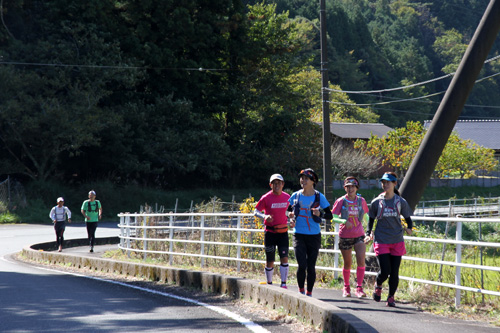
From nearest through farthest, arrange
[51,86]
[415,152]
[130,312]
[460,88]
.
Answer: [130,312]
[460,88]
[51,86]
[415,152]

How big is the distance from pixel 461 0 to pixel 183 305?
440 ft

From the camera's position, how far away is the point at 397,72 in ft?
330

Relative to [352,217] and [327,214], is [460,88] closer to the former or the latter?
[352,217]

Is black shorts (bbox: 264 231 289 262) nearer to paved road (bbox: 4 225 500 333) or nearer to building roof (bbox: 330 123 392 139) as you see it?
paved road (bbox: 4 225 500 333)

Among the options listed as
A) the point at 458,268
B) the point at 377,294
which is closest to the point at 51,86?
the point at 377,294

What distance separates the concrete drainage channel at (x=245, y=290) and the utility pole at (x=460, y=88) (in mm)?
3309

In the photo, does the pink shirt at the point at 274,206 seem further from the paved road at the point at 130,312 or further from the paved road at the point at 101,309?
the paved road at the point at 101,309

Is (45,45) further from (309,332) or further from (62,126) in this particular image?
(309,332)

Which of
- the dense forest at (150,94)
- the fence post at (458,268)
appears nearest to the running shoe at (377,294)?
the fence post at (458,268)

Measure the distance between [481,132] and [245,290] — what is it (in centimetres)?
7174

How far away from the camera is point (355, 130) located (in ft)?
213

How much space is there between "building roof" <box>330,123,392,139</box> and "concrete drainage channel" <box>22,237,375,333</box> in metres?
44.5

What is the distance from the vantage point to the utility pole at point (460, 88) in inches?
441

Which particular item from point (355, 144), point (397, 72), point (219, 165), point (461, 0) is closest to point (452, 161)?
point (355, 144)
